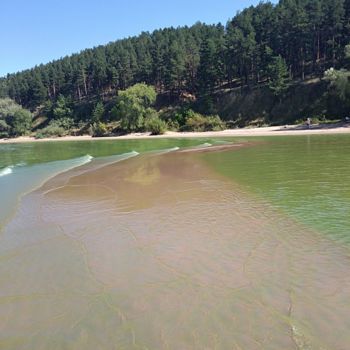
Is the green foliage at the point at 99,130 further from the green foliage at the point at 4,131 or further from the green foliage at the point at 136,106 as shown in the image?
the green foliage at the point at 4,131

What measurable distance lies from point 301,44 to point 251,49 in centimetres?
1062

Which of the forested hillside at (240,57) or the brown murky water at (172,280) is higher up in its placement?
the forested hillside at (240,57)

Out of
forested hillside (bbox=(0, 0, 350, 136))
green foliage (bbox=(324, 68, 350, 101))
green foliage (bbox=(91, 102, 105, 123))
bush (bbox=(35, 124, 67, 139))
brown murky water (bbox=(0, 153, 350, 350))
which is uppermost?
forested hillside (bbox=(0, 0, 350, 136))

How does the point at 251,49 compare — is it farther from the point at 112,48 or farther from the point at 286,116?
the point at 112,48

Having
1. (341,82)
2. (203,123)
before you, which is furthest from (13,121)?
(341,82)

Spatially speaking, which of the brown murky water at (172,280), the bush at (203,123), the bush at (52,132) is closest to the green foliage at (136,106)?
the bush at (203,123)

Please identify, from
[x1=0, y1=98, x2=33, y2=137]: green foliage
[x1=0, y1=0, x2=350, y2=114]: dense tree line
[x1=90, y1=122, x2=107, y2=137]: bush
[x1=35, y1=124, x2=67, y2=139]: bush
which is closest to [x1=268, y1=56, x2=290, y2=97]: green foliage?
[x1=0, y1=0, x2=350, y2=114]: dense tree line

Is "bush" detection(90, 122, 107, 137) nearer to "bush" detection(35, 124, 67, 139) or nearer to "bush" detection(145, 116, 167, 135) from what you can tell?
"bush" detection(35, 124, 67, 139)

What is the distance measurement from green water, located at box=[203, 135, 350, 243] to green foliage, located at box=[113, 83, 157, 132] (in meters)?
60.6

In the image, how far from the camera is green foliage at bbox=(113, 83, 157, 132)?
292 ft

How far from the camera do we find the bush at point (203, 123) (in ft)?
267

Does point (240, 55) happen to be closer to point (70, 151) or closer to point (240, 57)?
point (240, 57)

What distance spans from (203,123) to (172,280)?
7609 centimetres

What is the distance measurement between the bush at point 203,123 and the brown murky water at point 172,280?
6729 centimetres
